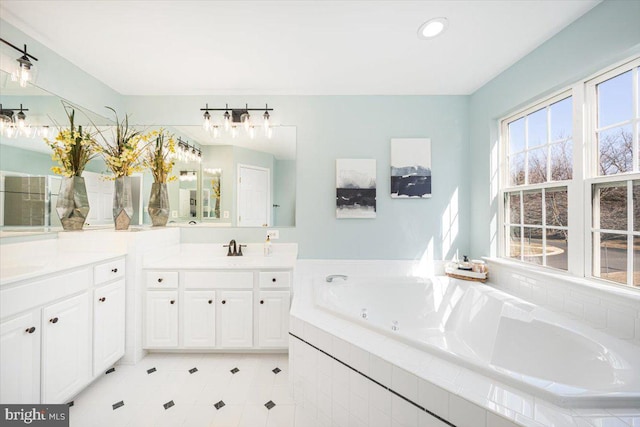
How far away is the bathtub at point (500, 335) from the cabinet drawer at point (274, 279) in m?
0.25

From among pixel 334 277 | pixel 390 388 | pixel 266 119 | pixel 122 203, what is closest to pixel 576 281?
pixel 390 388

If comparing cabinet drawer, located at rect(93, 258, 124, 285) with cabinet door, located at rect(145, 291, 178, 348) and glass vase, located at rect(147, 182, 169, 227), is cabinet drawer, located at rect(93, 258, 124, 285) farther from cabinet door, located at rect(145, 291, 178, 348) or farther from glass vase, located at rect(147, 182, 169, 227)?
glass vase, located at rect(147, 182, 169, 227)

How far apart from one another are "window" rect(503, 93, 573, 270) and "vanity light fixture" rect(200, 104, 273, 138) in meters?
2.25

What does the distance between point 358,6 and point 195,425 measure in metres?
2.66

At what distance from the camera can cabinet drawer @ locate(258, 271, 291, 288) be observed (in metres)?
2.03

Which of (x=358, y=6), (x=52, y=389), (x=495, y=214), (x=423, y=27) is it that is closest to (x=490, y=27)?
(x=423, y=27)

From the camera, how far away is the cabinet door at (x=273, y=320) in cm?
200

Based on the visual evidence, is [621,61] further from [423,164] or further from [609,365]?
[609,365]

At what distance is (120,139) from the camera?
2193 mm

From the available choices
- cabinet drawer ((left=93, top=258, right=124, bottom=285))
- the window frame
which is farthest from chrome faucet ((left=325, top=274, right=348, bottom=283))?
cabinet drawer ((left=93, top=258, right=124, bottom=285))

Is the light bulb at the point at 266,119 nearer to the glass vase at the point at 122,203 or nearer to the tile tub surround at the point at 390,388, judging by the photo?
the glass vase at the point at 122,203

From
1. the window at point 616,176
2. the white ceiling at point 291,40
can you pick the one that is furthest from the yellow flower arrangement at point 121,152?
the window at point 616,176

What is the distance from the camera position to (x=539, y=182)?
1889 millimetres

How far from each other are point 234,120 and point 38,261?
6.11 feet
